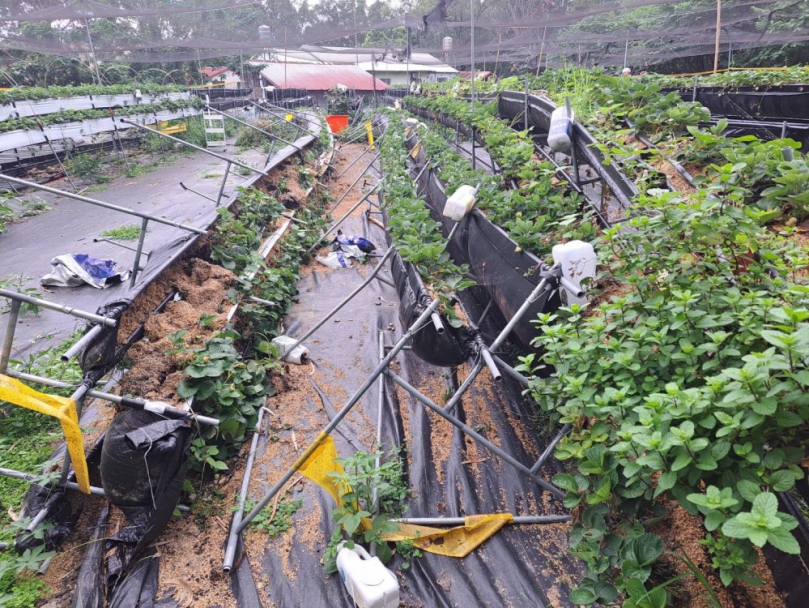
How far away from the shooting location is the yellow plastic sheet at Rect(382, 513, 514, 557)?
2877mm

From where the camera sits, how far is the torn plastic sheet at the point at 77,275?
5.86 metres

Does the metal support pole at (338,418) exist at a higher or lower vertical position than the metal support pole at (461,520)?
higher

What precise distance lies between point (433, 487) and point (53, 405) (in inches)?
93.8

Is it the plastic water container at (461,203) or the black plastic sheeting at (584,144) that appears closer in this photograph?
the black plastic sheeting at (584,144)

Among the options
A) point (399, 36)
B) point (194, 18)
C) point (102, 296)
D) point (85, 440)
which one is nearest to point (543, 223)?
point (85, 440)

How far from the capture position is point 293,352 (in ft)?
16.2

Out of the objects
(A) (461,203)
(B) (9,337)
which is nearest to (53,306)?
(B) (9,337)

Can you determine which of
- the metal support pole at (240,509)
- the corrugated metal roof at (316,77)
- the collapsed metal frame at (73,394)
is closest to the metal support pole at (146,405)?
the collapsed metal frame at (73,394)

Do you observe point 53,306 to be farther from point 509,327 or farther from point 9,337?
point 509,327

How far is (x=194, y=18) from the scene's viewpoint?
51.5 feet

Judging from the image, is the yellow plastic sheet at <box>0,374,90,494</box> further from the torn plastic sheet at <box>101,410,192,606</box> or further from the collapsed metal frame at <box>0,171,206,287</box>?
the collapsed metal frame at <box>0,171,206,287</box>

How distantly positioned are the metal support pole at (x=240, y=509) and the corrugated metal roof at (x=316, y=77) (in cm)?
3249

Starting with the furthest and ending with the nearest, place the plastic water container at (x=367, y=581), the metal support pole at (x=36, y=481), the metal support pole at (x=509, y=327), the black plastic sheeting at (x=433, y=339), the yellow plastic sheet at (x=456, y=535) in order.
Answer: the black plastic sheeting at (x=433, y=339)
the metal support pole at (x=36, y=481)
the yellow plastic sheet at (x=456, y=535)
the metal support pole at (x=509, y=327)
the plastic water container at (x=367, y=581)

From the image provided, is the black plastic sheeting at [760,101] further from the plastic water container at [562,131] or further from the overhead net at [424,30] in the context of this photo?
the plastic water container at [562,131]
